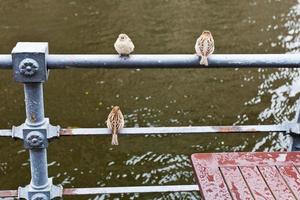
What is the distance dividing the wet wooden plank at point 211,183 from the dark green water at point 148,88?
2651mm

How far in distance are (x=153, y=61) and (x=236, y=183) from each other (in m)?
0.71

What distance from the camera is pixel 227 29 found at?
9.35 metres

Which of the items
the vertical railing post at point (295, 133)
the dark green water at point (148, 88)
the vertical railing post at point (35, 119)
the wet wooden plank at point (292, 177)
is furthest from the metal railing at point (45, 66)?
the dark green water at point (148, 88)

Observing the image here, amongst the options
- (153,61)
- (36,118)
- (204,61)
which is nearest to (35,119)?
(36,118)

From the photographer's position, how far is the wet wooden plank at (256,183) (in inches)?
87.9

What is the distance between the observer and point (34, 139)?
9.00ft

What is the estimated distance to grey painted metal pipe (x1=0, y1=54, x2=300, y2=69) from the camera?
262 cm

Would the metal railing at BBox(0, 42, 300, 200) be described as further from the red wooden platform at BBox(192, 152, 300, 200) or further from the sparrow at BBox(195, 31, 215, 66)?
the red wooden platform at BBox(192, 152, 300, 200)

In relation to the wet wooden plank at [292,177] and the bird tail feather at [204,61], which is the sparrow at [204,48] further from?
the wet wooden plank at [292,177]

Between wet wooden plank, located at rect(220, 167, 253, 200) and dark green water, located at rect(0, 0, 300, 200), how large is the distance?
8.68 ft

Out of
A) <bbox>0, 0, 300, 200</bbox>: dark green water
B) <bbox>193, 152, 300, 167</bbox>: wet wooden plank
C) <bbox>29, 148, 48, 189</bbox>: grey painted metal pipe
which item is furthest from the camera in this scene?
<bbox>0, 0, 300, 200</bbox>: dark green water

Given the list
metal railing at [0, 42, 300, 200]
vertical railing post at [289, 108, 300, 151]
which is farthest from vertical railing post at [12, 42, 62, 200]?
vertical railing post at [289, 108, 300, 151]

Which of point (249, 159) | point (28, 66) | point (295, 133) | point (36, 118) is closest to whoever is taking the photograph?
Result: point (249, 159)

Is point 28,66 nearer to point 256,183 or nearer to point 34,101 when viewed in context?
point 34,101
